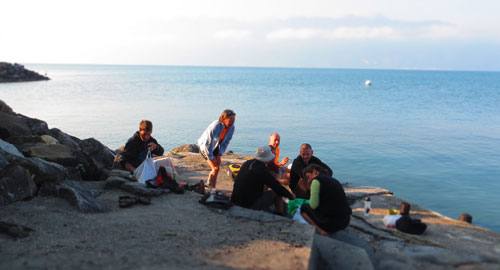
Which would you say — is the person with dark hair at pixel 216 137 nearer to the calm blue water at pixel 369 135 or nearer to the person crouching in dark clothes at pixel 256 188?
the person crouching in dark clothes at pixel 256 188

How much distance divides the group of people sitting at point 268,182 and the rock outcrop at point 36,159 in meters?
0.93

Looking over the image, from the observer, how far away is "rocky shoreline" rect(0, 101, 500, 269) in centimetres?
487

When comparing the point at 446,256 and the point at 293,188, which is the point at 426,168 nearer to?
the point at 293,188

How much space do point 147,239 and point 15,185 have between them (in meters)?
2.59

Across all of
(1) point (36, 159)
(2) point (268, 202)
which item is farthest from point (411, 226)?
(1) point (36, 159)

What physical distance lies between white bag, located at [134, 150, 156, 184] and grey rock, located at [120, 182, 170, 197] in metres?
0.24

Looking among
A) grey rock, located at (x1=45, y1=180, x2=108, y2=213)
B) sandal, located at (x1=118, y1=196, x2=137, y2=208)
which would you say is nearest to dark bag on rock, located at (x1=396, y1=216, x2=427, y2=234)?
sandal, located at (x1=118, y1=196, x2=137, y2=208)

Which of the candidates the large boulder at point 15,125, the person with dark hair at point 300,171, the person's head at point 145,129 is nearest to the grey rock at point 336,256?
the person with dark hair at point 300,171

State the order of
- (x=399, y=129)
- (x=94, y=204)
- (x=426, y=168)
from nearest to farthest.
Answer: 1. (x=94, y=204)
2. (x=426, y=168)
3. (x=399, y=129)

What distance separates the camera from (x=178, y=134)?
71.3 feet

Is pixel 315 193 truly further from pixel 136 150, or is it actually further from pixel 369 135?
pixel 369 135

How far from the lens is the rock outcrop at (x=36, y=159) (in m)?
6.55

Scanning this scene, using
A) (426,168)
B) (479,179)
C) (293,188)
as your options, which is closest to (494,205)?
(479,179)

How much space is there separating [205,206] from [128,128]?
56.8 feet
